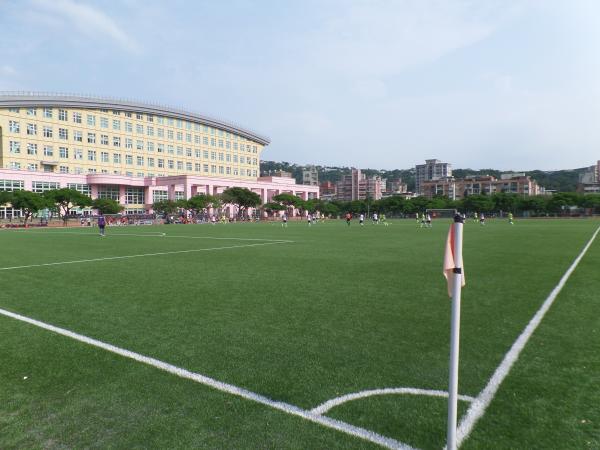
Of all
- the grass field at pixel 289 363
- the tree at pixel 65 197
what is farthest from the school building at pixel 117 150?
the grass field at pixel 289 363

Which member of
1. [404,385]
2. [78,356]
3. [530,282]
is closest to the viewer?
[404,385]

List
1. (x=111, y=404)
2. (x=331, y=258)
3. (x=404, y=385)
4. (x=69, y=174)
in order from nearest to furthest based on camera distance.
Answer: (x=111, y=404) → (x=404, y=385) → (x=331, y=258) → (x=69, y=174)

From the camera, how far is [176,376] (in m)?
4.36

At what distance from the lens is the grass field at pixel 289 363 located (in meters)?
3.30

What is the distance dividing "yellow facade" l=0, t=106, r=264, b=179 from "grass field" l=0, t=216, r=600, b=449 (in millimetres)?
78714

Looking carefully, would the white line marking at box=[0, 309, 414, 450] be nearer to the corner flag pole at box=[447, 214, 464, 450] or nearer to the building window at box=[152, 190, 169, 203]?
the corner flag pole at box=[447, 214, 464, 450]

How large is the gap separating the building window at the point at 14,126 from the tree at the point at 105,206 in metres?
20.0

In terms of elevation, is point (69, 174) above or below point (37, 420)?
above

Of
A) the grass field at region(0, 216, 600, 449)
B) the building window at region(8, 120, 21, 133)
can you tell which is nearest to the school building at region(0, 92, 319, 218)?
the building window at region(8, 120, 21, 133)

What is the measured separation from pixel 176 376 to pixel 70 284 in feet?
23.1

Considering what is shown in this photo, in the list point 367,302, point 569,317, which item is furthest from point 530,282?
point 367,302

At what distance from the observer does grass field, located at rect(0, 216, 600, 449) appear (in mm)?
3301

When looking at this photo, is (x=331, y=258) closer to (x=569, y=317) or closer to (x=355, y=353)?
(x=569, y=317)

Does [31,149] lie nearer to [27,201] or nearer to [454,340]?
[27,201]
